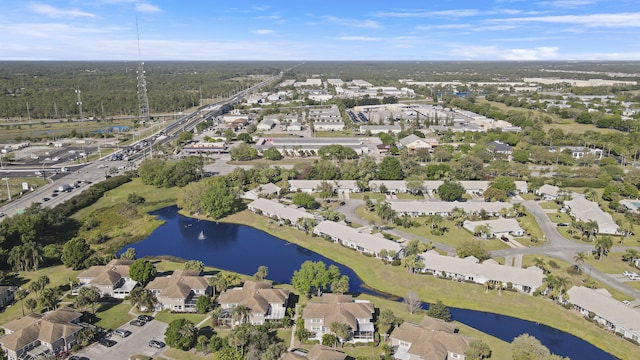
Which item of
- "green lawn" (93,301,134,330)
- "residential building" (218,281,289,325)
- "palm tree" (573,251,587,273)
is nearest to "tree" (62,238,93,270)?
"green lawn" (93,301,134,330)

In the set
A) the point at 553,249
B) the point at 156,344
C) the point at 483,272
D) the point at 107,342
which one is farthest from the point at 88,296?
the point at 553,249

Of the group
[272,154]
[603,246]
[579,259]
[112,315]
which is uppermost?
[272,154]

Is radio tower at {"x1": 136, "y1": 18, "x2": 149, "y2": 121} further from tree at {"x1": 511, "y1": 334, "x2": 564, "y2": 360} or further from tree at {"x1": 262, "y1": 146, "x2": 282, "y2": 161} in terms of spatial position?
tree at {"x1": 511, "y1": 334, "x2": 564, "y2": 360}

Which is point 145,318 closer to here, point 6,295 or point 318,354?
point 6,295

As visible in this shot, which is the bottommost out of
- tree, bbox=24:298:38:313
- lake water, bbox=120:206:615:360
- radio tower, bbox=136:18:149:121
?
lake water, bbox=120:206:615:360

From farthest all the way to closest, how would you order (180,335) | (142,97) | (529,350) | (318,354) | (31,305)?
(142,97)
(31,305)
(180,335)
(529,350)
(318,354)

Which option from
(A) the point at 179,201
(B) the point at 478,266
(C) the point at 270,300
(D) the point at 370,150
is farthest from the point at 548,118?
(C) the point at 270,300
